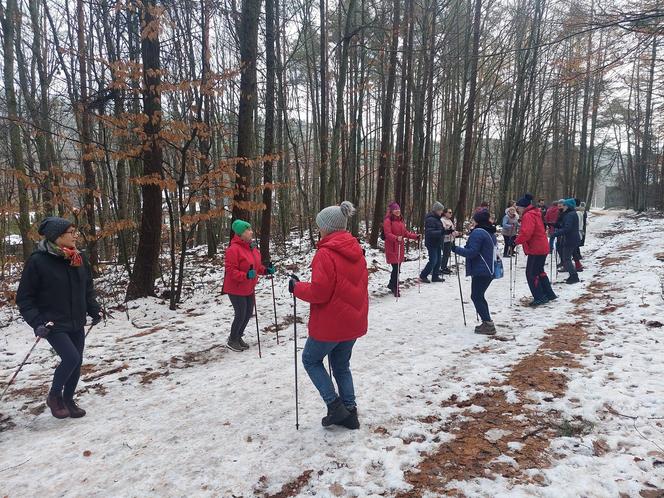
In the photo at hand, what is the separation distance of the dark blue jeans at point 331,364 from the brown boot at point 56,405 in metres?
2.83

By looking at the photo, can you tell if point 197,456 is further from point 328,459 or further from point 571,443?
point 571,443

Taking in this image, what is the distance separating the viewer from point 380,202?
51.6 feet

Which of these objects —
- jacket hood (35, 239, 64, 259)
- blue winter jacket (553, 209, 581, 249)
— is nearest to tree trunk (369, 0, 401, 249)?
blue winter jacket (553, 209, 581, 249)

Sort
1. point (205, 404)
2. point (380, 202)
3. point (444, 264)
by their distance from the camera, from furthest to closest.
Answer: point (380, 202)
point (444, 264)
point (205, 404)

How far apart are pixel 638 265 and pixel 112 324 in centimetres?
1297

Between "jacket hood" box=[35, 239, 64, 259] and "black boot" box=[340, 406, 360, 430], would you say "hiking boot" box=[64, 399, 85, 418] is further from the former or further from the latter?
"black boot" box=[340, 406, 360, 430]

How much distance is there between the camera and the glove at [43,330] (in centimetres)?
388

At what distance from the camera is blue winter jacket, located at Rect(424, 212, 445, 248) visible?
10.8m

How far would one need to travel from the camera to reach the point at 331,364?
395 centimetres

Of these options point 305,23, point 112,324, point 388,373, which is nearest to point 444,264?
point 388,373

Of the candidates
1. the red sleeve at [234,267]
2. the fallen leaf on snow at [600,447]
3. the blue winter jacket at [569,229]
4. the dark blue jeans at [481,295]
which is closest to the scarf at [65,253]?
the red sleeve at [234,267]

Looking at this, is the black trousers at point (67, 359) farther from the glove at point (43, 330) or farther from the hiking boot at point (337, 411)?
the hiking boot at point (337, 411)

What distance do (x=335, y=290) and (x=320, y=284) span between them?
6.5 inches

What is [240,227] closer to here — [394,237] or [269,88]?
[394,237]
